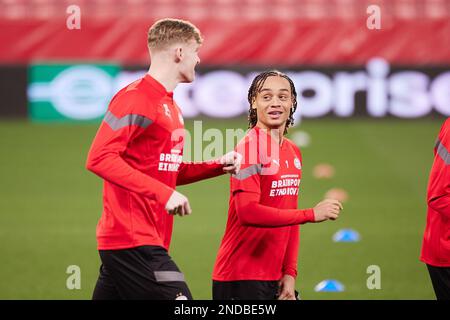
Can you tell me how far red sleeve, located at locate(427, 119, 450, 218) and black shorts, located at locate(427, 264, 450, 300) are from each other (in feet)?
1.09

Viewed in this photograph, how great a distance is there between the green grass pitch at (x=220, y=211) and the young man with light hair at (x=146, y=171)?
3094 mm

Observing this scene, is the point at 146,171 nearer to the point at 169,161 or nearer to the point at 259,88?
the point at 169,161

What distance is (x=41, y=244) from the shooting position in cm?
970

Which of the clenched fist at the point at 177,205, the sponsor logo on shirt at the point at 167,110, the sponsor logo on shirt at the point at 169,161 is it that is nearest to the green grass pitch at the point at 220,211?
the sponsor logo on shirt at the point at 169,161

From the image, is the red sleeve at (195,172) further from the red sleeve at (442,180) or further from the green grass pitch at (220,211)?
the green grass pitch at (220,211)

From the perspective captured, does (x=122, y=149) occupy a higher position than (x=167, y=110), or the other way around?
(x=167, y=110)

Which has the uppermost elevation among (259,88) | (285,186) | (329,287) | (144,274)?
(259,88)

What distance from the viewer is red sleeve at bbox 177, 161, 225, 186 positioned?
5242mm

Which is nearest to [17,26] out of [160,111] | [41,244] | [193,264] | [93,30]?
[93,30]

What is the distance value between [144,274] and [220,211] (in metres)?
7.02

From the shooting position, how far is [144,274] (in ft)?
15.2

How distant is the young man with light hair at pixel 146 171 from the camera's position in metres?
4.52

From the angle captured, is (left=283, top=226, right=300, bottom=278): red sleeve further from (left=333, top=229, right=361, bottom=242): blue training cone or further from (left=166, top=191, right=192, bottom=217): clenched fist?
(left=333, top=229, right=361, bottom=242): blue training cone

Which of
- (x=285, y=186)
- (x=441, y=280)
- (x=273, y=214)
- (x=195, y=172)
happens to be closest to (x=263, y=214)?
(x=273, y=214)
